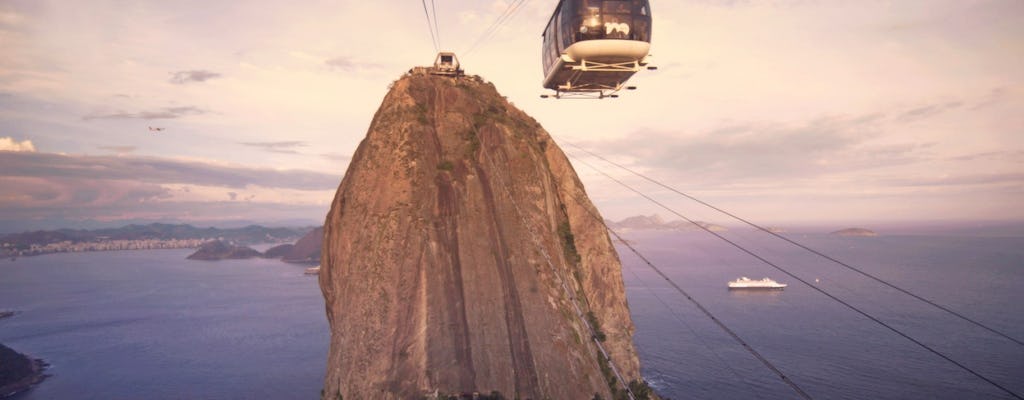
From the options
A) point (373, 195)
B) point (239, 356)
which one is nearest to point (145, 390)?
point (239, 356)

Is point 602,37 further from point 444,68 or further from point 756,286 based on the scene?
point 756,286

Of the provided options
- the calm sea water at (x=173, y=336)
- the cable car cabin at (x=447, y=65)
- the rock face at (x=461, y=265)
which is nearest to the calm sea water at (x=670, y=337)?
the calm sea water at (x=173, y=336)

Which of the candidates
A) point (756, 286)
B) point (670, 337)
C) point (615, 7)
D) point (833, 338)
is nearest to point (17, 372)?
point (670, 337)

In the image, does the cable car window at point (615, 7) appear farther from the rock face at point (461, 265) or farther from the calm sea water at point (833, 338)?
the calm sea water at point (833, 338)

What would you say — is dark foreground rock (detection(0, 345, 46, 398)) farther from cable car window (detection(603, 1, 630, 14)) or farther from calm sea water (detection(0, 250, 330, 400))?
cable car window (detection(603, 1, 630, 14))

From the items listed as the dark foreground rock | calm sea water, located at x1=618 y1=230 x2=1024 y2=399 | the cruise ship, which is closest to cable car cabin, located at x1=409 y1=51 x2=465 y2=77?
calm sea water, located at x1=618 y1=230 x2=1024 y2=399

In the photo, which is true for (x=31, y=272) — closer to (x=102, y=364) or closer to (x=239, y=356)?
(x=102, y=364)
